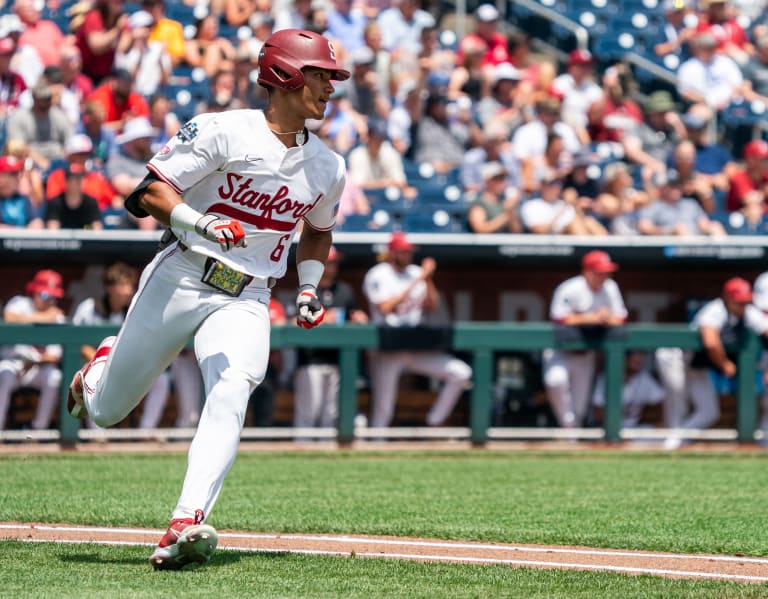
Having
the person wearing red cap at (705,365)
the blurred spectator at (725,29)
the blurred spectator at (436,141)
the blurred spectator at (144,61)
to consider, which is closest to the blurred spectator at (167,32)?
the blurred spectator at (144,61)

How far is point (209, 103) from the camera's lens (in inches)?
469

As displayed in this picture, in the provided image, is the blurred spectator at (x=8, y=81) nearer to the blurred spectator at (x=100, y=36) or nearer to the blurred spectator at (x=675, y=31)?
the blurred spectator at (x=100, y=36)

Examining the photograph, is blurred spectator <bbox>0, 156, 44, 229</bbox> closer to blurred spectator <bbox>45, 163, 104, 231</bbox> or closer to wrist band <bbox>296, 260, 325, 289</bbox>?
blurred spectator <bbox>45, 163, 104, 231</bbox>

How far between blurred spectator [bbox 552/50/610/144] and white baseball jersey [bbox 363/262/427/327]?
2.99 m

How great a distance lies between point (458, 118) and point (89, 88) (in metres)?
3.36

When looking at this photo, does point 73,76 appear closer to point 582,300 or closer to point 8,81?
point 8,81

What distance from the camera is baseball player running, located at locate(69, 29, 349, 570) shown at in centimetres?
495

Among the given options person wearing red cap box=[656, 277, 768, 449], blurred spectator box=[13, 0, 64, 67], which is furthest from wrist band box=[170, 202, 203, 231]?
blurred spectator box=[13, 0, 64, 67]

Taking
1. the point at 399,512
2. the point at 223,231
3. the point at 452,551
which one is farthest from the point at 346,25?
the point at 223,231

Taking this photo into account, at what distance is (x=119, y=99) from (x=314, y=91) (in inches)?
290

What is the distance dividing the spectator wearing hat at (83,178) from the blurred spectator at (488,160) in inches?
122

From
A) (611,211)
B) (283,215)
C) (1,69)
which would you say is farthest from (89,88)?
(283,215)

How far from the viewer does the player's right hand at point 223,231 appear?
466cm

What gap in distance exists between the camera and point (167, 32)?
42.5 ft
